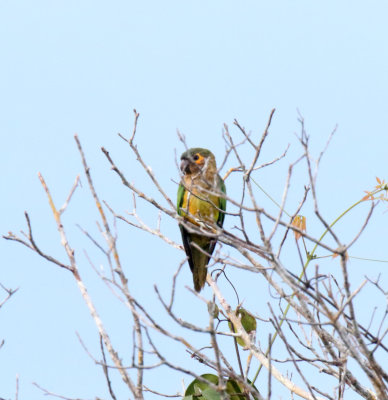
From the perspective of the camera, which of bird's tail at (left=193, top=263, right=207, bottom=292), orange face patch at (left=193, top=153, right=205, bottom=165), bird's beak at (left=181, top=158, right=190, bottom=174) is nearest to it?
bird's tail at (left=193, top=263, right=207, bottom=292)

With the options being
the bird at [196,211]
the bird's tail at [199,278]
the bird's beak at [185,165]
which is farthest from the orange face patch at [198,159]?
the bird's tail at [199,278]

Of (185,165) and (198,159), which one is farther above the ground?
(198,159)

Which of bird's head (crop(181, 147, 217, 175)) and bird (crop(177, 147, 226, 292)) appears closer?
bird (crop(177, 147, 226, 292))

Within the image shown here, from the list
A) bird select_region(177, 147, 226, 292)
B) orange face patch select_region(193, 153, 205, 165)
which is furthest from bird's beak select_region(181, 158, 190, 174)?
orange face patch select_region(193, 153, 205, 165)

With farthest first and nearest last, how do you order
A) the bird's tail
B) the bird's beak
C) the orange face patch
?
1. the orange face patch
2. the bird's beak
3. the bird's tail

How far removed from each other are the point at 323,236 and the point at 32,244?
203 centimetres

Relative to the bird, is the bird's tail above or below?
below

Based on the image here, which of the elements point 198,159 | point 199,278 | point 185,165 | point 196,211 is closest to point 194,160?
point 198,159

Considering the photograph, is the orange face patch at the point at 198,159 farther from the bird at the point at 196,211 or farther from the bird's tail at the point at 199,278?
the bird's tail at the point at 199,278

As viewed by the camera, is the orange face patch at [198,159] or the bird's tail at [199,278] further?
the orange face patch at [198,159]

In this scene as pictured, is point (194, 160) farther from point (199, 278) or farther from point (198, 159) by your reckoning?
point (199, 278)

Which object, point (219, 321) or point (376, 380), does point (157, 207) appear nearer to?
point (219, 321)

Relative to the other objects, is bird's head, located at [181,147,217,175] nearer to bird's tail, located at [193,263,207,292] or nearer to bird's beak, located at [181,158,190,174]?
bird's beak, located at [181,158,190,174]

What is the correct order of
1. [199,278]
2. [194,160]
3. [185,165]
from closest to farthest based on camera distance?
[199,278], [185,165], [194,160]
